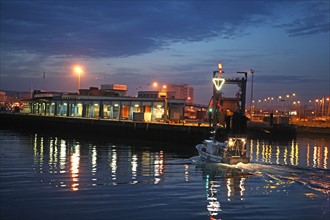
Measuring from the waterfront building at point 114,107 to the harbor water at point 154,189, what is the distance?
164ft

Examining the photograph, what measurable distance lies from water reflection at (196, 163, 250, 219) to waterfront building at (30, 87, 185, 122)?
167 ft

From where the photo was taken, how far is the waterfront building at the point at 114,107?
97875 millimetres

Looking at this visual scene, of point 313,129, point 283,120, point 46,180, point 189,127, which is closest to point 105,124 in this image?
point 189,127

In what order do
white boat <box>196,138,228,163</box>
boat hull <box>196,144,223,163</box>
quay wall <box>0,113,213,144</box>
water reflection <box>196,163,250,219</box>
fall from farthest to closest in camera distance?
quay wall <box>0,113,213,144</box> → white boat <box>196,138,228,163</box> → boat hull <box>196,144,223,163</box> → water reflection <box>196,163,250,219</box>

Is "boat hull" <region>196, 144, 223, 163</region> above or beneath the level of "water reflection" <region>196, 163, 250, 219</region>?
above

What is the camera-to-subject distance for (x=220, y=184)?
110ft

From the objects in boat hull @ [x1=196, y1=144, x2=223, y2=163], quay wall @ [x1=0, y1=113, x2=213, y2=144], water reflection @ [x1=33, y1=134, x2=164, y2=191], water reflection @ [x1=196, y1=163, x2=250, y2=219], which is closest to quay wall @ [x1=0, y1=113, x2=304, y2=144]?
quay wall @ [x1=0, y1=113, x2=213, y2=144]

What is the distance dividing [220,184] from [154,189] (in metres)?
6.48

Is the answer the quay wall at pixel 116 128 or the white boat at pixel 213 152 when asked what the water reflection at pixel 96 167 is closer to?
the white boat at pixel 213 152

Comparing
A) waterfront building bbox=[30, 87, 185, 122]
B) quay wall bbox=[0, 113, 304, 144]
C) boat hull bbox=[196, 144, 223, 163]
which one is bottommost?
boat hull bbox=[196, 144, 223, 163]

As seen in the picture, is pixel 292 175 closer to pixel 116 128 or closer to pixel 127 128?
pixel 127 128

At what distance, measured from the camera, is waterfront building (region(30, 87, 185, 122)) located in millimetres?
97875

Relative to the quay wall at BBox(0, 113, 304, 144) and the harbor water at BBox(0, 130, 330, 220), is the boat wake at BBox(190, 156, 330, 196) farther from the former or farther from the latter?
the quay wall at BBox(0, 113, 304, 144)

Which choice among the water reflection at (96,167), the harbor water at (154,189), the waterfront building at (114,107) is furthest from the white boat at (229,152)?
the waterfront building at (114,107)
